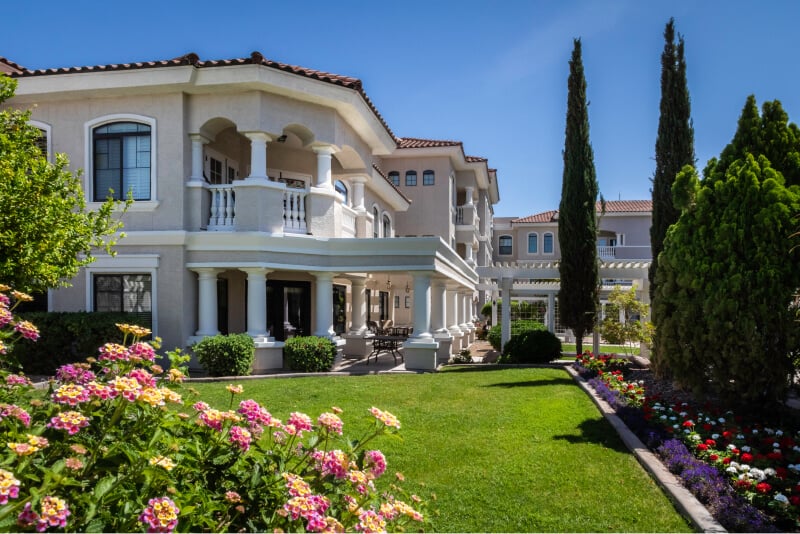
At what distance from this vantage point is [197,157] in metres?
14.0

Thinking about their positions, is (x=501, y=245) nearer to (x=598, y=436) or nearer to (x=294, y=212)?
(x=294, y=212)

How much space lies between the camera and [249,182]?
13.6 metres

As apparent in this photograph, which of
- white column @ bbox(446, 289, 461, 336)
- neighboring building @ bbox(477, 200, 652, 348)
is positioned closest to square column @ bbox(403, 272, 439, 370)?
white column @ bbox(446, 289, 461, 336)

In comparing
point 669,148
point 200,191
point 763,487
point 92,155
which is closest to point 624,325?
point 669,148

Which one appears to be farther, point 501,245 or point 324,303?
point 501,245

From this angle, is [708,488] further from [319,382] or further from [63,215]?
[63,215]

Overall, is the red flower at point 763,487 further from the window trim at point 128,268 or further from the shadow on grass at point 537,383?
the window trim at point 128,268

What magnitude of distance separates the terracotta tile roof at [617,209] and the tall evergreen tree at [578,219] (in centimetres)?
2725

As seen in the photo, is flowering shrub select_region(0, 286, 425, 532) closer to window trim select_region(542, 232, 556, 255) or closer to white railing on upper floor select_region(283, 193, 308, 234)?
white railing on upper floor select_region(283, 193, 308, 234)

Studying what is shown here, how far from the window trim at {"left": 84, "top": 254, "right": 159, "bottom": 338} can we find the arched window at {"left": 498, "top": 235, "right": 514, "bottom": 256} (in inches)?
1526

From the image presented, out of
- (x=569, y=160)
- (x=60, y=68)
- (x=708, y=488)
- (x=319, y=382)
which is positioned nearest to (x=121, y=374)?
(x=708, y=488)

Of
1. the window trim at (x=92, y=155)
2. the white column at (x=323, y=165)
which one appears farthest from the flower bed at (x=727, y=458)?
the window trim at (x=92, y=155)

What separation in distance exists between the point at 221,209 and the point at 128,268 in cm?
274

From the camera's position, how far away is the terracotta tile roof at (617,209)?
143ft
